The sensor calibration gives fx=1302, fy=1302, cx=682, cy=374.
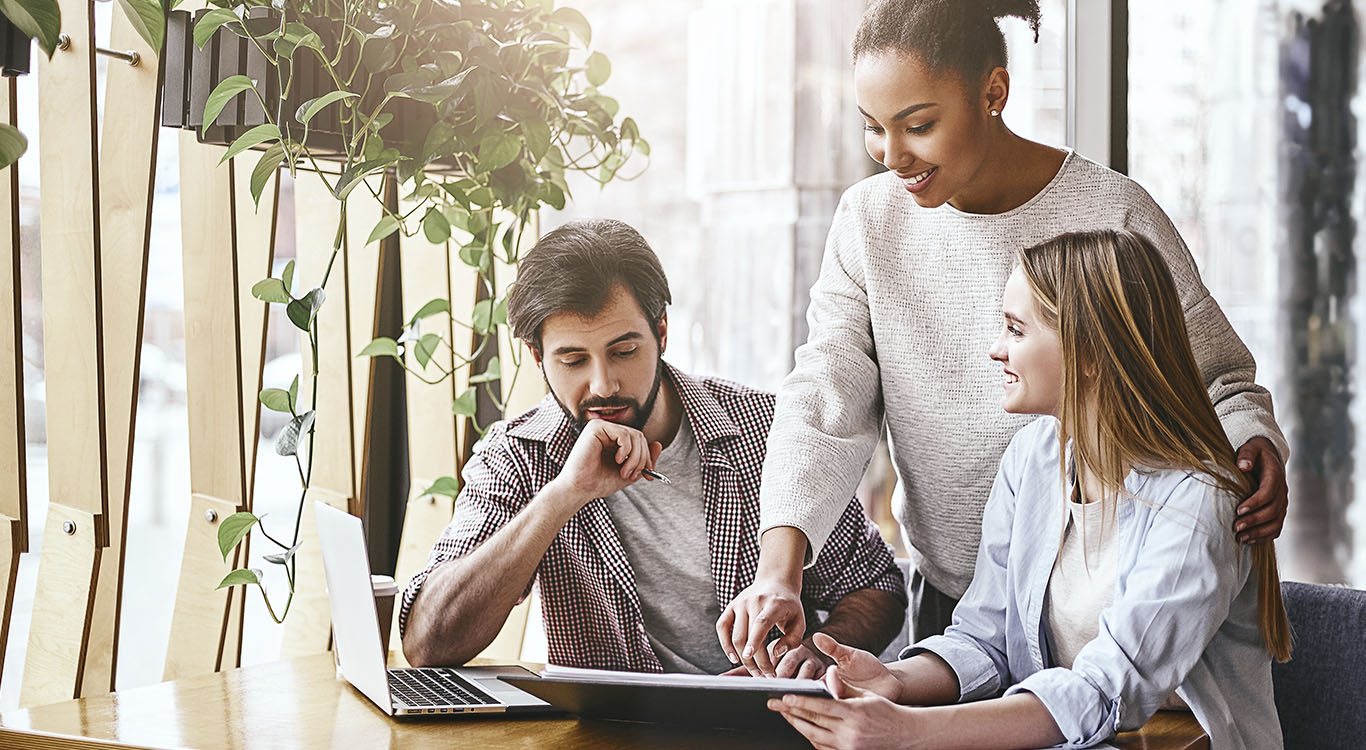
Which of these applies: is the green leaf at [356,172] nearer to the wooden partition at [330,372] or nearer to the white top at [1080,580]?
the wooden partition at [330,372]

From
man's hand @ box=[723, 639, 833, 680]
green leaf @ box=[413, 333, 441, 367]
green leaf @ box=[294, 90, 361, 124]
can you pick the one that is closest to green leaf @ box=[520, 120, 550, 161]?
green leaf @ box=[294, 90, 361, 124]

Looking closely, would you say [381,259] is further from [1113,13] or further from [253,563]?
[1113,13]

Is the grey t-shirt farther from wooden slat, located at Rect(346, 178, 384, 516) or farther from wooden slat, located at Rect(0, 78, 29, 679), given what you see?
wooden slat, located at Rect(0, 78, 29, 679)

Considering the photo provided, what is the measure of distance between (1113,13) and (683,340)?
91 cm

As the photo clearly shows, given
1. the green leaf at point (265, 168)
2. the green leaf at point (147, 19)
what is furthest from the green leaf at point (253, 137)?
the green leaf at point (147, 19)

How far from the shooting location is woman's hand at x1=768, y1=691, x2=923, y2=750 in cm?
125

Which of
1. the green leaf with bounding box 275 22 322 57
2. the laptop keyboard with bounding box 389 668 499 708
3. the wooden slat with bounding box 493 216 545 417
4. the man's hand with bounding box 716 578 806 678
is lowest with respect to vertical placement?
the laptop keyboard with bounding box 389 668 499 708

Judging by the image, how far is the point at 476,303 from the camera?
6.98ft

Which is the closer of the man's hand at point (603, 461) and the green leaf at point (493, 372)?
the man's hand at point (603, 461)

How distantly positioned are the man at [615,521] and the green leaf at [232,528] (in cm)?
22

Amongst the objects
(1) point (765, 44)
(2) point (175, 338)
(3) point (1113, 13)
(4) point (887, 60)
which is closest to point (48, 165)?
(2) point (175, 338)

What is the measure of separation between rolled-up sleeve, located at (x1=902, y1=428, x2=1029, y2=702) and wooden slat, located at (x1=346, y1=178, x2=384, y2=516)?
0.97 metres

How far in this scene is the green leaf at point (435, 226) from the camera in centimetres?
183

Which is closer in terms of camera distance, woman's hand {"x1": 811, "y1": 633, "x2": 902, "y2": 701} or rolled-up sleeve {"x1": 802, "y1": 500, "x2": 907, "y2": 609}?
woman's hand {"x1": 811, "y1": 633, "x2": 902, "y2": 701}
